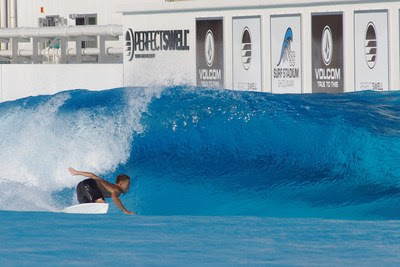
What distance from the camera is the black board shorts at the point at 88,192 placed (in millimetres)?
12210

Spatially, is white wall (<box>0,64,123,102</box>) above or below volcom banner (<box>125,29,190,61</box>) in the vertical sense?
below

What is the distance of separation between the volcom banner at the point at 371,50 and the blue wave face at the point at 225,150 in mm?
1958

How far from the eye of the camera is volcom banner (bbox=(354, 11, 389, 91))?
799 inches

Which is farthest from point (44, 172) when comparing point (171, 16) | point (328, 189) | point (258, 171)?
point (171, 16)

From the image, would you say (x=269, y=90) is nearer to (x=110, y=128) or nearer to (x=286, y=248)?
(x=110, y=128)

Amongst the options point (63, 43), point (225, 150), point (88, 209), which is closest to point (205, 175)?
point (225, 150)

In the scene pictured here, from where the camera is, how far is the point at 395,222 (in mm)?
9805

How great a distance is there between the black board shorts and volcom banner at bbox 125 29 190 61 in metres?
11.4

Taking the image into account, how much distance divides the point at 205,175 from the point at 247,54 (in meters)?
8.02

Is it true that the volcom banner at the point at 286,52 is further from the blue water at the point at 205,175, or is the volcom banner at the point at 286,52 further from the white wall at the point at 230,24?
the blue water at the point at 205,175

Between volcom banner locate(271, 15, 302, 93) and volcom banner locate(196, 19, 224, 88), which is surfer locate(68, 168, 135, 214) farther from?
volcom banner locate(196, 19, 224, 88)

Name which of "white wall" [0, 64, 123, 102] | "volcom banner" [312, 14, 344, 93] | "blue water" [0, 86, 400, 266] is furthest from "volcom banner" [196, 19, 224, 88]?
"blue water" [0, 86, 400, 266]

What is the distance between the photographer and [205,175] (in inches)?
586

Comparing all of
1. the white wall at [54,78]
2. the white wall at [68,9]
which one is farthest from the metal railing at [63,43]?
the white wall at [68,9]
